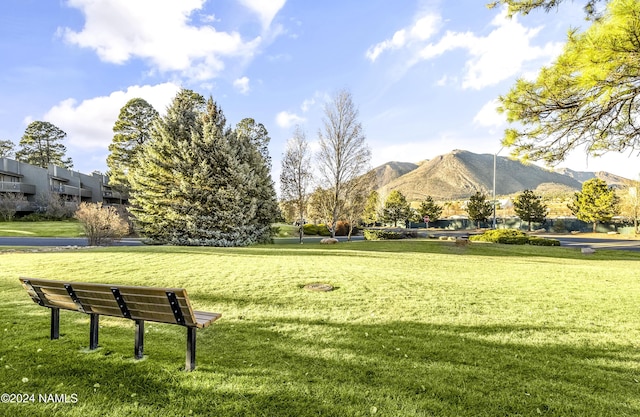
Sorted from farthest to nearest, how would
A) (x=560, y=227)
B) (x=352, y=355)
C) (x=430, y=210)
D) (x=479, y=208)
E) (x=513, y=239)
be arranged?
(x=430, y=210) < (x=479, y=208) < (x=560, y=227) < (x=513, y=239) < (x=352, y=355)

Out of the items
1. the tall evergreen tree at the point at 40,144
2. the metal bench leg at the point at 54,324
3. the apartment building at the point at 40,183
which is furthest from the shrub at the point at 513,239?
A: the tall evergreen tree at the point at 40,144

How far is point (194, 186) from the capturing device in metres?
19.3

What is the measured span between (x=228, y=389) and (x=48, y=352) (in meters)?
2.45

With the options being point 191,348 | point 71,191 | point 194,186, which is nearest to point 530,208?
point 194,186

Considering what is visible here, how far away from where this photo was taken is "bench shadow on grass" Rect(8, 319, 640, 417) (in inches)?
108

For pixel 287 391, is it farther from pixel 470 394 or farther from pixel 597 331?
pixel 597 331

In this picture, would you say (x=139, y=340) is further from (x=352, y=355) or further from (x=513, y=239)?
(x=513, y=239)

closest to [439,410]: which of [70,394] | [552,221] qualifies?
[70,394]

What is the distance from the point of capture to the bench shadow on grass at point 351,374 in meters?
2.74

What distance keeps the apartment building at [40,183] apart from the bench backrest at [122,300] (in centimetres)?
4322

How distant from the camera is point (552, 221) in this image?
47.4 m

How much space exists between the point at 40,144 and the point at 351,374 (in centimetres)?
7841

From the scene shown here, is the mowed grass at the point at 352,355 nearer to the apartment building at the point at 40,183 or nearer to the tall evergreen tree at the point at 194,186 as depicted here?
the tall evergreen tree at the point at 194,186

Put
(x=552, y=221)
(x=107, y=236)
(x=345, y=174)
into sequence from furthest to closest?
(x=552, y=221), (x=345, y=174), (x=107, y=236)
